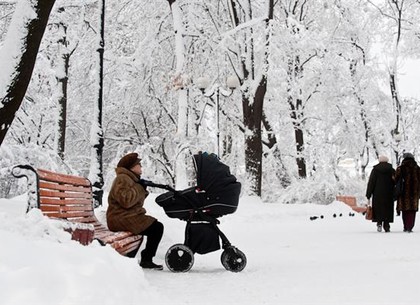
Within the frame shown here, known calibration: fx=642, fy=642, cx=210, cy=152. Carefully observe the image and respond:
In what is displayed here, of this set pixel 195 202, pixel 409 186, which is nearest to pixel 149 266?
pixel 195 202

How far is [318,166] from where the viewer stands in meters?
27.8

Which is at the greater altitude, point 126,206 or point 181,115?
point 181,115

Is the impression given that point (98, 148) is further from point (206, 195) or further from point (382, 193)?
point (206, 195)

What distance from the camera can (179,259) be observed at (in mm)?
7184

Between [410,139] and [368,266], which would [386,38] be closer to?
[410,139]

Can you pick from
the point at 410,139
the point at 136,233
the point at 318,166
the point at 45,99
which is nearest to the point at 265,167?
the point at 318,166

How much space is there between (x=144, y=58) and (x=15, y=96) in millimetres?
16688

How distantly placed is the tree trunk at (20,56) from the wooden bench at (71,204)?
67 centimetres

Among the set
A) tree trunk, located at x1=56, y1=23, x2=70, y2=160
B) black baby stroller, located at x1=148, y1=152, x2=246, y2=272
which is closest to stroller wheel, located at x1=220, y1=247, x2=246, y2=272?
black baby stroller, located at x1=148, y1=152, x2=246, y2=272

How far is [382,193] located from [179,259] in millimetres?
7299

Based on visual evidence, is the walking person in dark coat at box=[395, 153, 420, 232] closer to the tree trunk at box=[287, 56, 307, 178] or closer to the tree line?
the tree line

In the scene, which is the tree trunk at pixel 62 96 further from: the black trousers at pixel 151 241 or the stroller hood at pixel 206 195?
the stroller hood at pixel 206 195

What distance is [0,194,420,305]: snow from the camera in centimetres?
411

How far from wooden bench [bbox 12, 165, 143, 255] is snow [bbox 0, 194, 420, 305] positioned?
0.73ft
